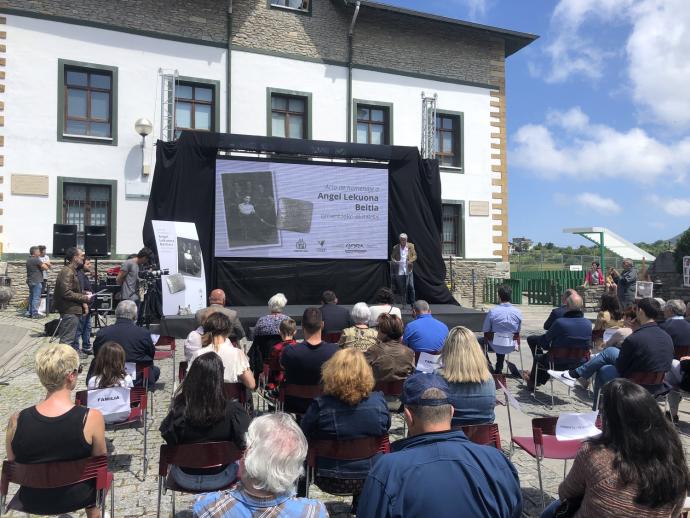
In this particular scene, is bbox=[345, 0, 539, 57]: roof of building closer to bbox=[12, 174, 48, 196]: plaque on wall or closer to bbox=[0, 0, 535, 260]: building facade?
bbox=[0, 0, 535, 260]: building facade

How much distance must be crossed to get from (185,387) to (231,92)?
12.8 metres

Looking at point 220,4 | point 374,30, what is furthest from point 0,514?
point 374,30

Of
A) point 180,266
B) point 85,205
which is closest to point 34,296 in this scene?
point 85,205

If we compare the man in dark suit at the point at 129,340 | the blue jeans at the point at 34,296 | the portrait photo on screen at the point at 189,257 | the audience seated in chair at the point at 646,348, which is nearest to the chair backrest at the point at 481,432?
the audience seated in chair at the point at 646,348

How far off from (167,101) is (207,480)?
12.5 meters

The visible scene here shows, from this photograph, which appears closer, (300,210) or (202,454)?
(202,454)

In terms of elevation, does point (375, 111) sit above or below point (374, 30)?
below

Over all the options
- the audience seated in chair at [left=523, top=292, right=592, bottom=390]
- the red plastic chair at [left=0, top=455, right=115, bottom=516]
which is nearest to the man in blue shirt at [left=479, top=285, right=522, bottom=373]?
the audience seated in chair at [left=523, top=292, right=592, bottom=390]

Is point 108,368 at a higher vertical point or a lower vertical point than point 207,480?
higher

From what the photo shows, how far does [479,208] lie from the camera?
17125mm

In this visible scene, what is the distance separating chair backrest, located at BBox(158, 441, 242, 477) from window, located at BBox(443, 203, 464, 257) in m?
14.7

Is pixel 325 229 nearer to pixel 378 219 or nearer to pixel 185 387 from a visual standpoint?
pixel 378 219

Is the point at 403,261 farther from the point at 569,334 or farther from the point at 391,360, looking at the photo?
the point at 391,360

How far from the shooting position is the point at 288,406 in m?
4.10
